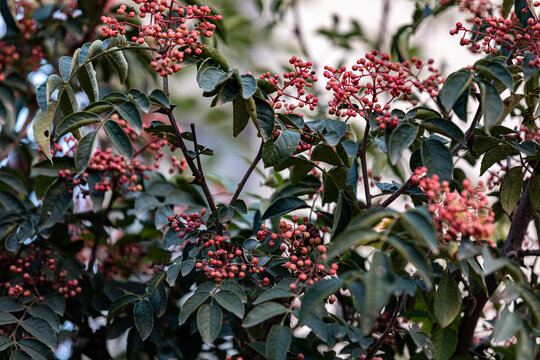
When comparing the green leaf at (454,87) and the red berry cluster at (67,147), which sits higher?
the green leaf at (454,87)

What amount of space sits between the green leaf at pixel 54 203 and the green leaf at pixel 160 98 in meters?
0.41

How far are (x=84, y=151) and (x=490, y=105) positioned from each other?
0.60m

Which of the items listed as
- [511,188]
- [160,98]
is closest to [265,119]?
[160,98]

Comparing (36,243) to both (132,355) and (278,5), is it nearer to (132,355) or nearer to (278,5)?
(132,355)

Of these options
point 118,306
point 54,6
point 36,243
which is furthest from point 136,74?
point 118,306

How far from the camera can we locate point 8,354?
1.09 metres

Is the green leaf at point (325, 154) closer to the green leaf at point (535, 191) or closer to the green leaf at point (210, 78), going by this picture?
the green leaf at point (210, 78)

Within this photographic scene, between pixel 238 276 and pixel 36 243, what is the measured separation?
580 mm

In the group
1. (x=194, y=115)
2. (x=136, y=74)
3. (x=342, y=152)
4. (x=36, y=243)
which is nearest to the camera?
(x=342, y=152)

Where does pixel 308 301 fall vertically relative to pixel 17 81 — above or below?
below

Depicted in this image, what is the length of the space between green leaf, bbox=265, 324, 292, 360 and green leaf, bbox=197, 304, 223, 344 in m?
0.11

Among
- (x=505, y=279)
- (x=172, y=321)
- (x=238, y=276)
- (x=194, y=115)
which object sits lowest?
(x=172, y=321)

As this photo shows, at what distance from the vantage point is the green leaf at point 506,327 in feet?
2.64

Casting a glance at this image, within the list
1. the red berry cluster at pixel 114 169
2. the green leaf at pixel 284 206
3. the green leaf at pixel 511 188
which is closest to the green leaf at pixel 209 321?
the green leaf at pixel 284 206
